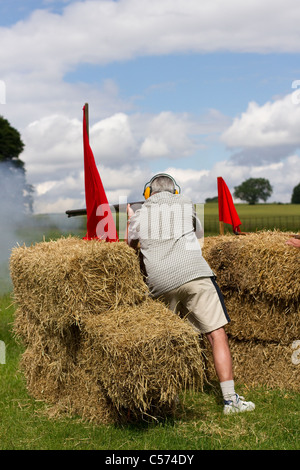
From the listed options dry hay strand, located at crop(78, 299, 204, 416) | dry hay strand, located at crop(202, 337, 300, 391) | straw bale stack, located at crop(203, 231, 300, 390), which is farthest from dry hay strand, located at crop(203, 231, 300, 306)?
dry hay strand, located at crop(78, 299, 204, 416)

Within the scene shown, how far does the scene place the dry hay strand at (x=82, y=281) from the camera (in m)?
4.74

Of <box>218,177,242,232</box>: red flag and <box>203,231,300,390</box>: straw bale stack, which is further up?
<box>218,177,242,232</box>: red flag

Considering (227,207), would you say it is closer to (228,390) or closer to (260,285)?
(260,285)

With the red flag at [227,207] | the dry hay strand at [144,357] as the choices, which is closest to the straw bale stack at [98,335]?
the dry hay strand at [144,357]

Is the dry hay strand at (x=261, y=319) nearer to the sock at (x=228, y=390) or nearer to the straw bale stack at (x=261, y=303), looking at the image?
the straw bale stack at (x=261, y=303)

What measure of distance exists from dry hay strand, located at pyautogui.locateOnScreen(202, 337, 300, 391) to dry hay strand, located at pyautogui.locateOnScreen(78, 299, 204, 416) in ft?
5.64

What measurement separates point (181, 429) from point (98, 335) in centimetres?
112

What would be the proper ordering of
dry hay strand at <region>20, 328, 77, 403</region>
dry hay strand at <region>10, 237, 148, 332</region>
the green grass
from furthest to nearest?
dry hay strand at <region>20, 328, 77, 403</region> → dry hay strand at <region>10, 237, 148, 332</region> → the green grass

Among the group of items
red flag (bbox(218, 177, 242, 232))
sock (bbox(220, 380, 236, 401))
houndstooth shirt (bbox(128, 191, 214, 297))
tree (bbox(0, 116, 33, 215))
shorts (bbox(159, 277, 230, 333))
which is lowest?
sock (bbox(220, 380, 236, 401))

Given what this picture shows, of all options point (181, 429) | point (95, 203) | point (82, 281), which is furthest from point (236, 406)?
point (95, 203)

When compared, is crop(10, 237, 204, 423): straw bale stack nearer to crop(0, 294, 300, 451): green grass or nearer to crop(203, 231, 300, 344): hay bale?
crop(0, 294, 300, 451): green grass

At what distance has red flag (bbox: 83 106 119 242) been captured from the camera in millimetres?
5770

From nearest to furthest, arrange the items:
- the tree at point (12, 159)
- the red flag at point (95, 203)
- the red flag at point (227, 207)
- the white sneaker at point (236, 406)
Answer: the white sneaker at point (236, 406), the red flag at point (95, 203), the red flag at point (227, 207), the tree at point (12, 159)

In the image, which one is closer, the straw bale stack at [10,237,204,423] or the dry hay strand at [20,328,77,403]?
the straw bale stack at [10,237,204,423]
